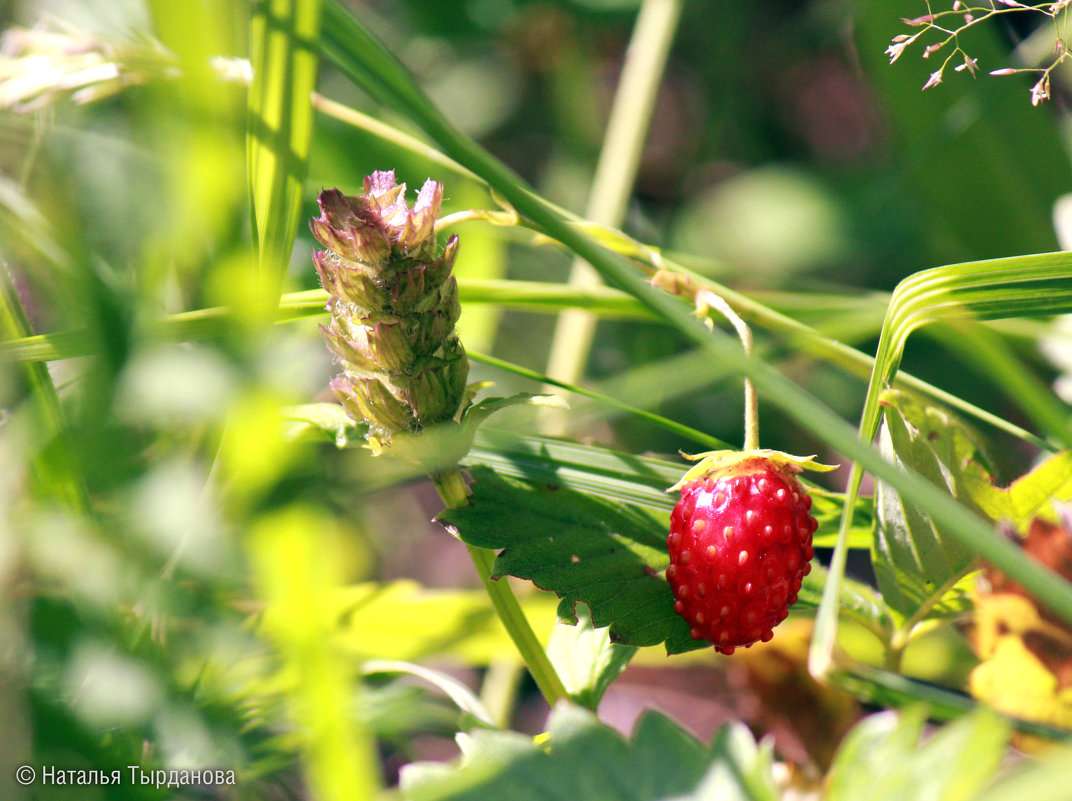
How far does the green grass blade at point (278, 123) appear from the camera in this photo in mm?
424

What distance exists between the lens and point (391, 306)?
1.49ft

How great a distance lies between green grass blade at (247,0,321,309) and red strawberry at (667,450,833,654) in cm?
26

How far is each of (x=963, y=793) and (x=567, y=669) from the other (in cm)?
29

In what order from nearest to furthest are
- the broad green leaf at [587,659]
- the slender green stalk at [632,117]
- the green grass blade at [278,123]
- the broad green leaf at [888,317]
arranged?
the broad green leaf at [888,317] < the green grass blade at [278,123] < the broad green leaf at [587,659] < the slender green stalk at [632,117]

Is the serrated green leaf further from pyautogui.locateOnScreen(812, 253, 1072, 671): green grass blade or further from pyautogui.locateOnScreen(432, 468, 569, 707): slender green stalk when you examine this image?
pyautogui.locateOnScreen(812, 253, 1072, 671): green grass blade

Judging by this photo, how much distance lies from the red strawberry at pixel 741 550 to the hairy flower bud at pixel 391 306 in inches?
6.1

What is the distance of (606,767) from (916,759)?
0.13m

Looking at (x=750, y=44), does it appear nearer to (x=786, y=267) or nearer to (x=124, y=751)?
(x=786, y=267)

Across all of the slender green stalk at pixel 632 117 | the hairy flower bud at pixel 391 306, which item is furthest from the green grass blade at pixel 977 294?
the slender green stalk at pixel 632 117

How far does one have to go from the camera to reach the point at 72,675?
1.97 feet

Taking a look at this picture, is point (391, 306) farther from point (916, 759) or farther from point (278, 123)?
point (916, 759)

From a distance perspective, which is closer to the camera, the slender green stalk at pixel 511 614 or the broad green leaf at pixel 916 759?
the broad green leaf at pixel 916 759

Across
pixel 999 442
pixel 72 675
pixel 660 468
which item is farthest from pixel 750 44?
pixel 72 675

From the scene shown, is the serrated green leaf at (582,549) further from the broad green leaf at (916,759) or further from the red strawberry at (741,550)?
the broad green leaf at (916,759)
